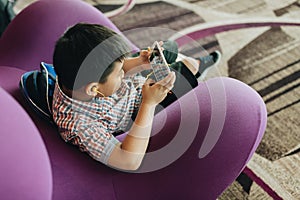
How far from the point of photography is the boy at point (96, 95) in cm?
85

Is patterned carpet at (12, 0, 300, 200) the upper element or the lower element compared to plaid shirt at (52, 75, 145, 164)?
lower

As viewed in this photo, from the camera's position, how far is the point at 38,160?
2.35ft

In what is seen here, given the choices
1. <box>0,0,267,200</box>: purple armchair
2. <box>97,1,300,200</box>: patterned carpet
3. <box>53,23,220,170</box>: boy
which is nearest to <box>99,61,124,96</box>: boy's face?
<box>53,23,220,170</box>: boy

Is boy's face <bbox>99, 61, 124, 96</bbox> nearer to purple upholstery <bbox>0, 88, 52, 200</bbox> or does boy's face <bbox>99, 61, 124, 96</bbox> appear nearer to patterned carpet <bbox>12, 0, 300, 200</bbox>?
purple upholstery <bbox>0, 88, 52, 200</bbox>

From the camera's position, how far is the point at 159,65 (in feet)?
3.13

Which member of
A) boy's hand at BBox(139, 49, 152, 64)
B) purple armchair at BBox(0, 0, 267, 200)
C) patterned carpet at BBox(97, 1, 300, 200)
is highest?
boy's hand at BBox(139, 49, 152, 64)

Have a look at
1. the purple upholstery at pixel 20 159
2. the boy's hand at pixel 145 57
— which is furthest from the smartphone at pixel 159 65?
the purple upholstery at pixel 20 159

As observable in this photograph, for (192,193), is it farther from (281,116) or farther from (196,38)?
(196,38)

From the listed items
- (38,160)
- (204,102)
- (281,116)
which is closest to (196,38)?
(281,116)

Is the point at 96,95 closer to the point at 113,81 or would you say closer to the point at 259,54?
the point at 113,81

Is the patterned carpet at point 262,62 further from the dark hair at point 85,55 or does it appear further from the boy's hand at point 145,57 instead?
the dark hair at point 85,55

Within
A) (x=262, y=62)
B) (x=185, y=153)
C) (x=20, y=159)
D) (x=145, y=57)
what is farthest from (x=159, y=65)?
(x=262, y=62)

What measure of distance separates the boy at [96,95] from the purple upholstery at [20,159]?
16 cm

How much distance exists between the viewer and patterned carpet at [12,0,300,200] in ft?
4.17
